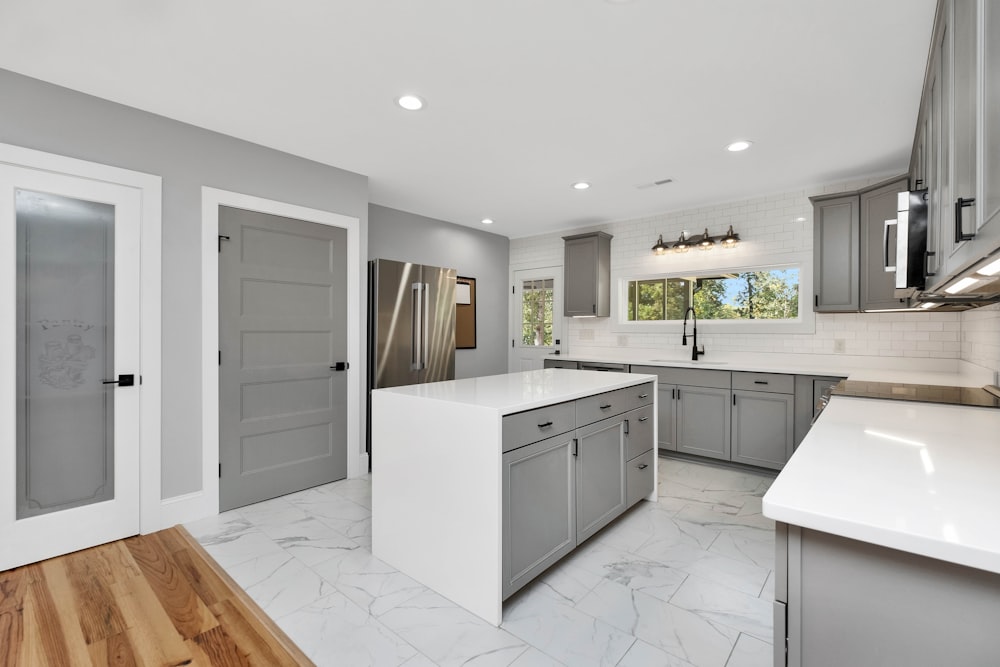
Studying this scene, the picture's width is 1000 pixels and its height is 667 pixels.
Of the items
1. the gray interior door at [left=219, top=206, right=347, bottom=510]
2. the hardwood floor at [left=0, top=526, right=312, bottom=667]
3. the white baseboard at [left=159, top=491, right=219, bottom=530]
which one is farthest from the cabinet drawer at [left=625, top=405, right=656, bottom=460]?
the white baseboard at [left=159, top=491, right=219, bottom=530]

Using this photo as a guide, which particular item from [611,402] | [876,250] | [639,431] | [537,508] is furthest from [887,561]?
[876,250]

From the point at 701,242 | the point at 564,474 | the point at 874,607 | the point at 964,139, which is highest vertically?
the point at 701,242

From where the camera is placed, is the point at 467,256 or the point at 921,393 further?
the point at 467,256

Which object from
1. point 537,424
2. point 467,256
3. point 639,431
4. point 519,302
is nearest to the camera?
point 537,424

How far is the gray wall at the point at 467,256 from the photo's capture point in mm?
4904

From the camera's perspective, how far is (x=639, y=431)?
304cm

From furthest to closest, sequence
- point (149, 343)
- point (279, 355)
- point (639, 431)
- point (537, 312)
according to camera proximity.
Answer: point (537, 312) < point (279, 355) < point (639, 431) < point (149, 343)

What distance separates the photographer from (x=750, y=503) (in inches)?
128

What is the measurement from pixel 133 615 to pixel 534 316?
16.1 feet

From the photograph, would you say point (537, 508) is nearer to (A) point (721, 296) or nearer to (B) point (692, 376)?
(B) point (692, 376)

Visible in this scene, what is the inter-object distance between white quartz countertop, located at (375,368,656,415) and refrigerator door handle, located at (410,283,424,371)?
1.46 meters

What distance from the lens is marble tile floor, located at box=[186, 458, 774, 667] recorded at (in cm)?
176

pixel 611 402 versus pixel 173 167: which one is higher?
pixel 173 167

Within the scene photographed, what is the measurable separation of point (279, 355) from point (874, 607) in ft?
11.2
